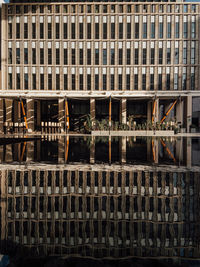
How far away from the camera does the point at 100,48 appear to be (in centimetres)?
3741

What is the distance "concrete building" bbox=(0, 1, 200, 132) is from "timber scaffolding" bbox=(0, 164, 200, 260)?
33697mm

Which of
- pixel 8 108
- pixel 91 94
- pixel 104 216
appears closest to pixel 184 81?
pixel 91 94

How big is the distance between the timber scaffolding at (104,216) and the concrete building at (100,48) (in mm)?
33697

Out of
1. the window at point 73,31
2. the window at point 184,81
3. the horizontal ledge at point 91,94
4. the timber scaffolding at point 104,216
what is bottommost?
the timber scaffolding at point 104,216

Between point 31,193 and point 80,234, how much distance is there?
158cm

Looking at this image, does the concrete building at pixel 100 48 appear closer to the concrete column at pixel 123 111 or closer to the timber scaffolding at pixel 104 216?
the concrete column at pixel 123 111

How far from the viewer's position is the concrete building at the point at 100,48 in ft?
122

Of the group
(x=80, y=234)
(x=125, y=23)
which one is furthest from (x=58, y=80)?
(x=80, y=234)

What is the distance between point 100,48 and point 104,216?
38597mm

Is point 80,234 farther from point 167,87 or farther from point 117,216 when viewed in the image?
point 167,87

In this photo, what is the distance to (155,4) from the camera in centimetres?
3719

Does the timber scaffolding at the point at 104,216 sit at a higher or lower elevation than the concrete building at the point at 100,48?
lower

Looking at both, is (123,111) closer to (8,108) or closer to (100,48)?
(100,48)

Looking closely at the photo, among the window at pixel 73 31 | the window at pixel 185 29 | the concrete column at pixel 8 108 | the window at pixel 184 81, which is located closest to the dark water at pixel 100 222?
the concrete column at pixel 8 108
